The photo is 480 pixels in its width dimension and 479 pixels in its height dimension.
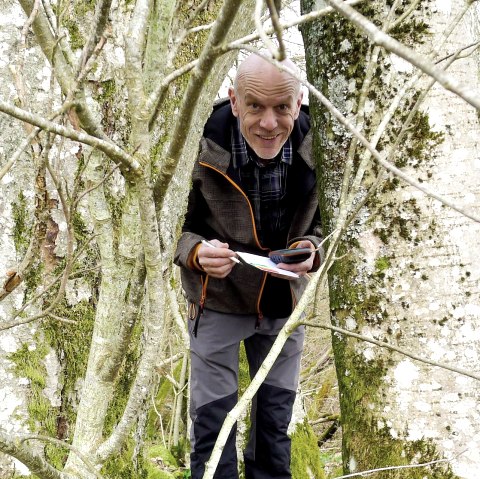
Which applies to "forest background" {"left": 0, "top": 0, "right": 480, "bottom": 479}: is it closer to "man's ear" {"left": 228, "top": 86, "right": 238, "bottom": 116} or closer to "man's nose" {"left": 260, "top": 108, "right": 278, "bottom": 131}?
"man's ear" {"left": 228, "top": 86, "right": 238, "bottom": 116}

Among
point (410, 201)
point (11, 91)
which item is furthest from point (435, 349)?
point (11, 91)

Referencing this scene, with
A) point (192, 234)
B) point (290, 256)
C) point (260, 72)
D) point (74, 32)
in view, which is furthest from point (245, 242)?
point (74, 32)

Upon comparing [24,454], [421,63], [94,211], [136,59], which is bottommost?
[24,454]

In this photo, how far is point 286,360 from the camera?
9.61 feet

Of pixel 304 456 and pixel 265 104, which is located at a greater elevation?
pixel 265 104

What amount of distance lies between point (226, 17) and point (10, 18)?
1522 millimetres

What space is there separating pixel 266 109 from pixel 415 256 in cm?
98

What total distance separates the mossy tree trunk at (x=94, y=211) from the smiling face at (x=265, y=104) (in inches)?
6.2

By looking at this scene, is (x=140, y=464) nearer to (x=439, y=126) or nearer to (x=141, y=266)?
(x=141, y=266)

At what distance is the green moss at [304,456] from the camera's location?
3.92 m

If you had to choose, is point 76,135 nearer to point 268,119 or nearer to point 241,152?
point 268,119

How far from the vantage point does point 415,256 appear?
5.66 ft

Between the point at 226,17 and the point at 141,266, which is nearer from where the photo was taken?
the point at 226,17

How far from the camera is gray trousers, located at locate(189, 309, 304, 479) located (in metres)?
2.73
